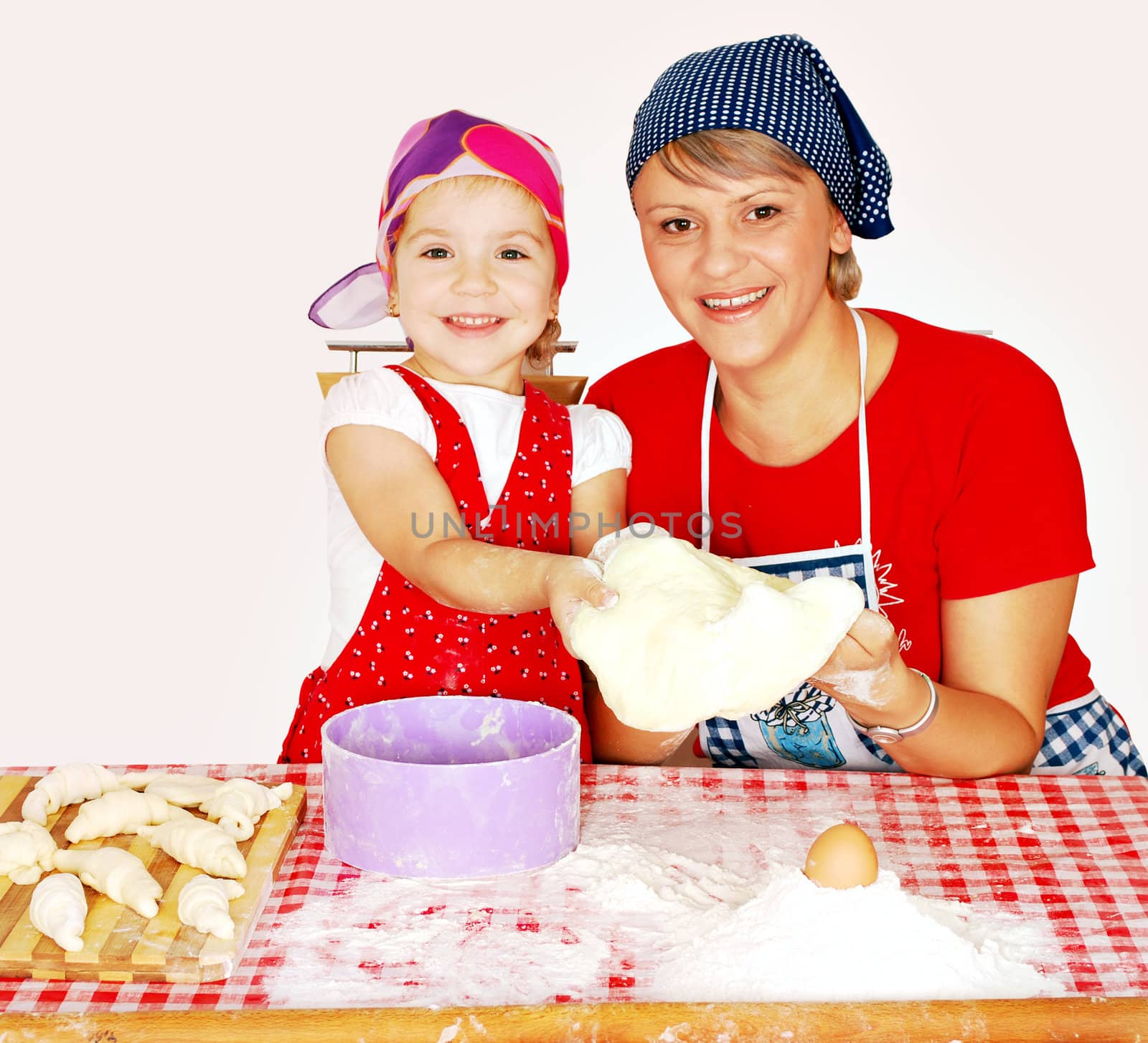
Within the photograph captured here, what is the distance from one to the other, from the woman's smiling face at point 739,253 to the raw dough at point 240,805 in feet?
2.96

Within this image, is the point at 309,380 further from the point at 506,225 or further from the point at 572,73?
the point at 506,225

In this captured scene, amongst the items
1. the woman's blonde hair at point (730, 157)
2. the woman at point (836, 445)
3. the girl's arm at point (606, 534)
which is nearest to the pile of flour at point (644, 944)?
the woman at point (836, 445)

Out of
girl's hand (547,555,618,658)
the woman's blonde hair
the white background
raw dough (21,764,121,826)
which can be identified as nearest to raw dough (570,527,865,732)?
girl's hand (547,555,618,658)

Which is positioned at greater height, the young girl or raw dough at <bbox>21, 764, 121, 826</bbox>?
the young girl

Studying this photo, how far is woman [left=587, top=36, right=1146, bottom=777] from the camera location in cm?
176

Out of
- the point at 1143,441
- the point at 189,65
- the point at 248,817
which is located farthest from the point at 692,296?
the point at 1143,441

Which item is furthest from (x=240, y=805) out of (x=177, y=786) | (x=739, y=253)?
(x=739, y=253)

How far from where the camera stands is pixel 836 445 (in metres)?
1.93

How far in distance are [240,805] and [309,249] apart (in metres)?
2.64

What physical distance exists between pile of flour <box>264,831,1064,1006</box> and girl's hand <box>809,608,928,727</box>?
26cm

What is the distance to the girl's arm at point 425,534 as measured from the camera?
149cm

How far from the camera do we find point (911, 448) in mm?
1892

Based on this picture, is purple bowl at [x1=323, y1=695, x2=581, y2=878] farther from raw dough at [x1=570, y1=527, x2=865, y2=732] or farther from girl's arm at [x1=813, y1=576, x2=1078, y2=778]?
girl's arm at [x1=813, y1=576, x2=1078, y2=778]

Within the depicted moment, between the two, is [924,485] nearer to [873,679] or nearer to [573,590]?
[873,679]
